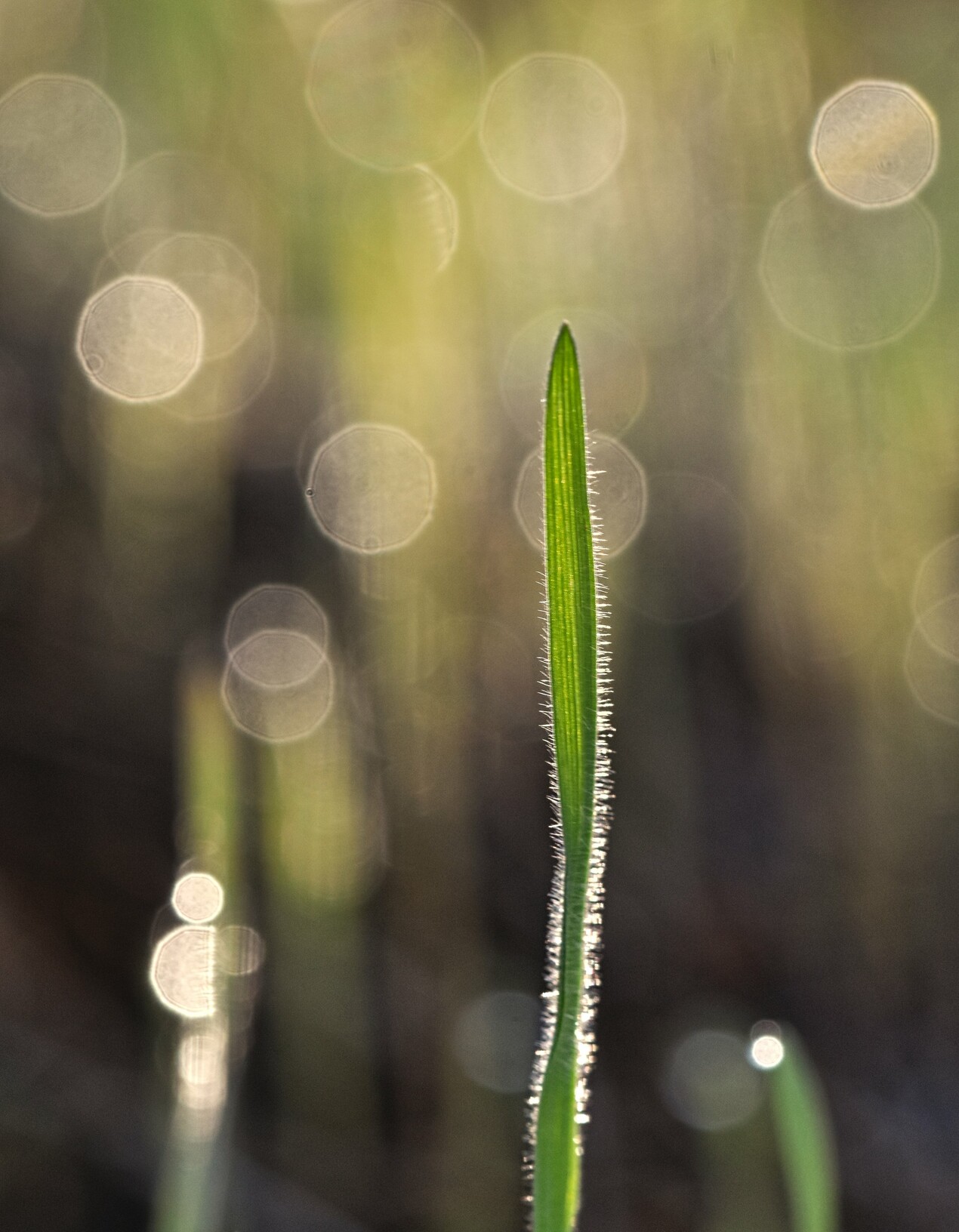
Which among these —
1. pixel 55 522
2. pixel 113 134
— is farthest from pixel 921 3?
pixel 55 522

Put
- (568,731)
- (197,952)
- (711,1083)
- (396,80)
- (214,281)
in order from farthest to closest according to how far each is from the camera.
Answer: (214,281)
(396,80)
(711,1083)
(197,952)
(568,731)

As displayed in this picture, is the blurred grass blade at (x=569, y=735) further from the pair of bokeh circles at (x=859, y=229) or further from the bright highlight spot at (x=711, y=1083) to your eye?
the pair of bokeh circles at (x=859, y=229)

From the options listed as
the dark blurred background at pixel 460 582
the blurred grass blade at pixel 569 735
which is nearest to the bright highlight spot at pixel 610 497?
the dark blurred background at pixel 460 582

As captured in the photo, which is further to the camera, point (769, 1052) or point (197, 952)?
point (197, 952)

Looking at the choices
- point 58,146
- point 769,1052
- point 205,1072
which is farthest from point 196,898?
point 58,146

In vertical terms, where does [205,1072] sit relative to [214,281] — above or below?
below

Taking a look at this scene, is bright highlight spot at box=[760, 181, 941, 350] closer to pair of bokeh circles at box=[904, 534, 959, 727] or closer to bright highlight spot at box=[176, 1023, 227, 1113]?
pair of bokeh circles at box=[904, 534, 959, 727]

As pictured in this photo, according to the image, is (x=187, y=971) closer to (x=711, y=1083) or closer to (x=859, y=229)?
(x=711, y=1083)
